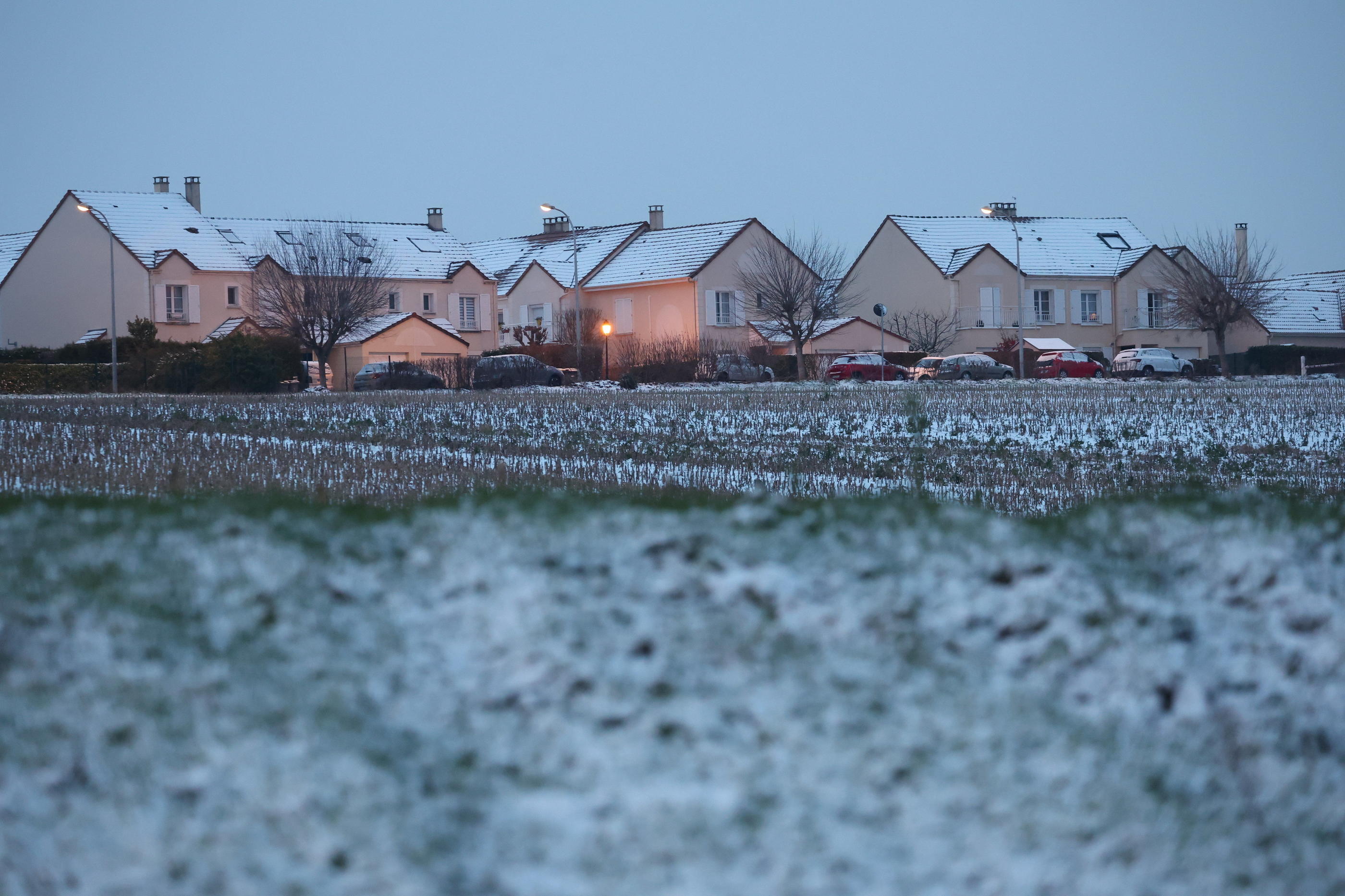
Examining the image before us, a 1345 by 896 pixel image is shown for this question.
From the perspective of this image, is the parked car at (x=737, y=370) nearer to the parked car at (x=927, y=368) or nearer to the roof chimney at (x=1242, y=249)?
the parked car at (x=927, y=368)

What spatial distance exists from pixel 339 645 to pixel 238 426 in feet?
57.9

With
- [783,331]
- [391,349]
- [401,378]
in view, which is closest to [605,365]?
[401,378]

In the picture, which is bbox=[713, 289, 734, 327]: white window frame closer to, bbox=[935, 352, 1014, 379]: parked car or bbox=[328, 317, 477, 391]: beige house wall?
bbox=[328, 317, 477, 391]: beige house wall

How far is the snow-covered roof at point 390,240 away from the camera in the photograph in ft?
200

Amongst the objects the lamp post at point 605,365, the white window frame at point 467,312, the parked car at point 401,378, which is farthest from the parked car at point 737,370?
the white window frame at point 467,312

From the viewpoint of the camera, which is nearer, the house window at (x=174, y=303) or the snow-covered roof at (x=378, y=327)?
the snow-covered roof at (x=378, y=327)

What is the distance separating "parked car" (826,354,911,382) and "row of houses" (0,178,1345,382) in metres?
5.33

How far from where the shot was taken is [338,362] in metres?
56.0

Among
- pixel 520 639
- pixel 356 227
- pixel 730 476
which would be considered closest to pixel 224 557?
pixel 520 639

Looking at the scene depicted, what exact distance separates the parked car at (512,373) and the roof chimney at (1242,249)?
105 feet

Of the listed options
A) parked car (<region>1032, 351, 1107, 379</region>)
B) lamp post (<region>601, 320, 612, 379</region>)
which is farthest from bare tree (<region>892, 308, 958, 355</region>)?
lamp post (<region>601, 320, 612, 379</region>)

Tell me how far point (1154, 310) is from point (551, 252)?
1230 inches

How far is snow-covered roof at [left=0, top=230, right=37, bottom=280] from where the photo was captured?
6531 centimetres

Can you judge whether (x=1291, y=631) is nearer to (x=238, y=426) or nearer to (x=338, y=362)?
(x=238, y=426)
